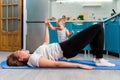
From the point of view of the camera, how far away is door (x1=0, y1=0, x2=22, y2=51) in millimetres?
6586

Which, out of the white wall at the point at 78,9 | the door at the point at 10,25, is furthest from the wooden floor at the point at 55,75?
the white wall at the point at 78,9

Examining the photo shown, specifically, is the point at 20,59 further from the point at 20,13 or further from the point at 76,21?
the point at 20,13

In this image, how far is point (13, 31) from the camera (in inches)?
263

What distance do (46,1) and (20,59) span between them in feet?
11.5

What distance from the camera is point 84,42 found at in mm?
2902

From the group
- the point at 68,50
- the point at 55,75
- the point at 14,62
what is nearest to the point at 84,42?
the point at 68,50

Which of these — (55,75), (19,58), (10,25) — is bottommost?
(55,75)

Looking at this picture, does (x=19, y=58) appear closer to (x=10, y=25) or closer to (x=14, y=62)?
(x=14, y=62)

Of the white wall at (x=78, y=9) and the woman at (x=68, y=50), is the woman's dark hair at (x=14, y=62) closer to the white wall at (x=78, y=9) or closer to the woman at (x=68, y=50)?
the woman at (x=68, y=50)

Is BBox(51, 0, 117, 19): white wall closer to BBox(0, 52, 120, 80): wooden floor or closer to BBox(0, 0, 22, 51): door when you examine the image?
BBox(0, 0, 22, 51): door

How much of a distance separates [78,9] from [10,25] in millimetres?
1872

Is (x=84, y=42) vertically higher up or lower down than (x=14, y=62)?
higher up

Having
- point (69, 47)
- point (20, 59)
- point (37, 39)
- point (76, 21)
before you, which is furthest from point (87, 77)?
point (37, 39)

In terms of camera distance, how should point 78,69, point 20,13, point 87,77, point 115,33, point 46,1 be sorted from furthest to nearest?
point 20,13, point 46,1, point 115,33, point 78,69, point 87,77
